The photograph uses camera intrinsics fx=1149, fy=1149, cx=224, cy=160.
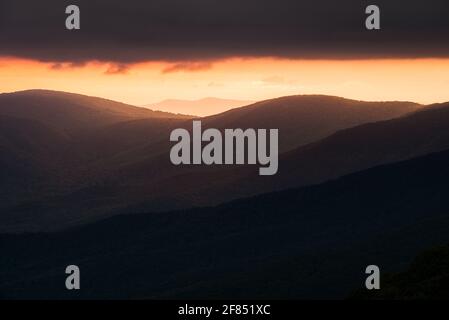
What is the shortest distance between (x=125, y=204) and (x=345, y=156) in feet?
81.5

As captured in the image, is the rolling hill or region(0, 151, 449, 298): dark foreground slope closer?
region(0, 151, 449, 298): dark foreground slope

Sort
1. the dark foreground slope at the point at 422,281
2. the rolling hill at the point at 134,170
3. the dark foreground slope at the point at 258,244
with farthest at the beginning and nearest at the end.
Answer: the rolling hill at the point at 134,170 → the dark foreground slope at the point at 258,244 → the dark foreground slope at the point at 422,281

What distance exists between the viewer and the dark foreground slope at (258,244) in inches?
2459

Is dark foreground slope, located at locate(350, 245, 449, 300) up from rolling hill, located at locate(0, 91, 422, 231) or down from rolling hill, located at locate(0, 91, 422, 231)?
down

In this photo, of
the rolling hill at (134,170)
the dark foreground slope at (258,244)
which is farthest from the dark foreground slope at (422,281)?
the rolling hill at (134,170)

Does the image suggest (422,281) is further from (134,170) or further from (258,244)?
(134,170)

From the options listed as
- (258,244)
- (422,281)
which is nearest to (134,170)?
(258,244)

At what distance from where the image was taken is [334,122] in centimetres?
15475

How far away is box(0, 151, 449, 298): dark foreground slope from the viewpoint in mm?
62469

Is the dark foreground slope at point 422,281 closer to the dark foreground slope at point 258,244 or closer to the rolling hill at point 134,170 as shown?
the dark foreground slope at point 258,244

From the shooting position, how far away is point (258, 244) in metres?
82.2

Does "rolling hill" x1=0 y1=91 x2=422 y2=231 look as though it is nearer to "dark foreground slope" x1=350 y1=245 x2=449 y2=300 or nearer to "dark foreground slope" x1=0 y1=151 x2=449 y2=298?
"dark foreground slope" x1=0 y1=151 x2=449 y2=298

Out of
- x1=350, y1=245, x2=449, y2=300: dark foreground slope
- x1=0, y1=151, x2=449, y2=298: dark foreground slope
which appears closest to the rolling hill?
x1=0, y1=151, x2=449, y2=298: dark foreground slope

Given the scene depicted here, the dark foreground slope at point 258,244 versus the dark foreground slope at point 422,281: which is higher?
the dark foreground slope at point 258,244
